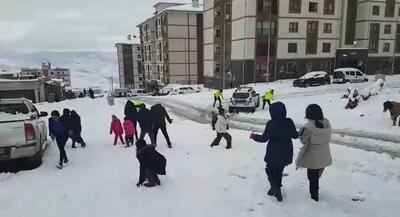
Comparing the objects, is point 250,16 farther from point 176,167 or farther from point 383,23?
point 176,167

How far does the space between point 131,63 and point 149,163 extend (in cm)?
8755

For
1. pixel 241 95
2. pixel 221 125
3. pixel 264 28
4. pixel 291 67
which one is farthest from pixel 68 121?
pixel 291 67

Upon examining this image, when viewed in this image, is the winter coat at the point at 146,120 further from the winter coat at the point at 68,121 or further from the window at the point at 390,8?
the window at the point at 390,8

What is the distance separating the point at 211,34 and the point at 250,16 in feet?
38.9

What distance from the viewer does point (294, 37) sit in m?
46.2

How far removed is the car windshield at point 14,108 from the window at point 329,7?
45.3 meters

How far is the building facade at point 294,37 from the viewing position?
1747 inches

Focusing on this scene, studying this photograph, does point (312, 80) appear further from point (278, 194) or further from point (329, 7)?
point (278, 194)

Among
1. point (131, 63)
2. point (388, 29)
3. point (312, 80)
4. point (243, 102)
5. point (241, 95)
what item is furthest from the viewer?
point (131, 63)

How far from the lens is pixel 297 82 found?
3597 centimetres

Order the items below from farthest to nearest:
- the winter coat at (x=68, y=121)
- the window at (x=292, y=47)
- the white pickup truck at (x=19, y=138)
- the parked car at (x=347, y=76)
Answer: the window at (x=292, y=47)
the parked car at (x=347, y=76)
the winter coat at (x=68, y=121)
the white pickup truck at (x=19, y=138)

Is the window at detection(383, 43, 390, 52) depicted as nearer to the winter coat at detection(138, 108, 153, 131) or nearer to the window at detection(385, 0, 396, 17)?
the window at detection(385, 0, 396, 17)

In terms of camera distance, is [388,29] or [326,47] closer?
[326,47]

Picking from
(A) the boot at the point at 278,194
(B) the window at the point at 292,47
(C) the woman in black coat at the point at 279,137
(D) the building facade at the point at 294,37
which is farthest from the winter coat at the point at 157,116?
(B) the window at the point at 292,47
